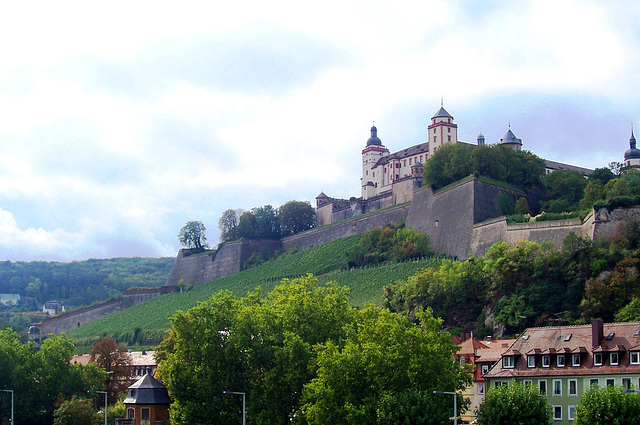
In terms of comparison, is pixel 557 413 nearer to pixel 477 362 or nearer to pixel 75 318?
pixel 477 362

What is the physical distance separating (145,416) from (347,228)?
240ft

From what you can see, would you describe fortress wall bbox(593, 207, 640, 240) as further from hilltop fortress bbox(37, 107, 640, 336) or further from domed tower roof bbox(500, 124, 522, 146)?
domed tower roof bbox(500, 124, 522, 146)

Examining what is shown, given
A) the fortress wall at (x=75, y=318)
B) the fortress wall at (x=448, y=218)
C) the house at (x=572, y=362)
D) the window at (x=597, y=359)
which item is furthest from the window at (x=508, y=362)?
the fortress wall at (x=75, y=318)

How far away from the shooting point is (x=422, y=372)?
51.4m

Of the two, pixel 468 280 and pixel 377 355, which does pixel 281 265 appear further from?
pixel 377 355

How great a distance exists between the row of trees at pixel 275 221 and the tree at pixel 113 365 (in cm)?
6170

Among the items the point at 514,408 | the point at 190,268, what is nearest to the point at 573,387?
the point at 514,408

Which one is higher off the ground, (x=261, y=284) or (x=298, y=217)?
(x=298, y=217)

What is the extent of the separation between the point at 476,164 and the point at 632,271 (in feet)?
120

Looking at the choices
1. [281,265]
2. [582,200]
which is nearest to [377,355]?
[582,200]

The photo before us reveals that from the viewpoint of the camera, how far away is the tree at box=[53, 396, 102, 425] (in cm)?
7038

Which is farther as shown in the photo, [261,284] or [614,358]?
[261,284]

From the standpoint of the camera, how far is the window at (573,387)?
5306 cm

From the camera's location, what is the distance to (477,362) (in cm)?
6481
